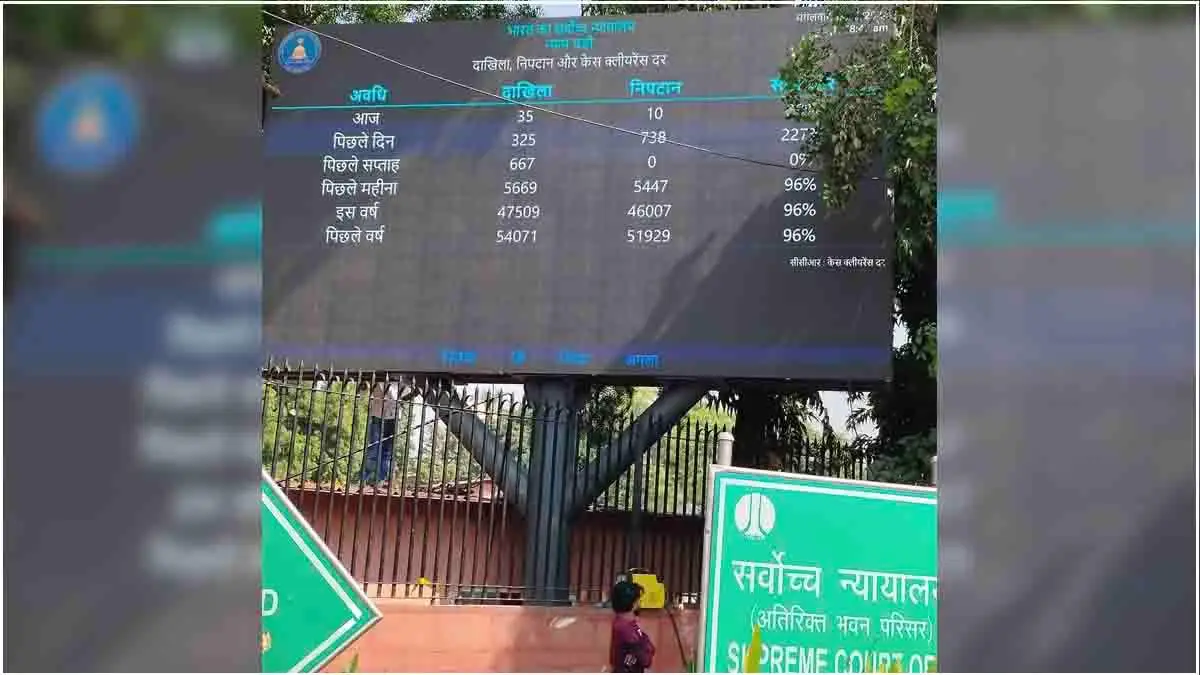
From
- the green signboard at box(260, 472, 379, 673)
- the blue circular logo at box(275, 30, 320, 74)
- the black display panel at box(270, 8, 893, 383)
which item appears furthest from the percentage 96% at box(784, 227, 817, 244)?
the green signboard at box(260, 472, 379, 673)

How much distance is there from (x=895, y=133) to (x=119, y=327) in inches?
252

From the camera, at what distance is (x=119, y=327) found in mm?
2271

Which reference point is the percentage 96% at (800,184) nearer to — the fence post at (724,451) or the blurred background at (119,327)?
the fence post at (724,451)

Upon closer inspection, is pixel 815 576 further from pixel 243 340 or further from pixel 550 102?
pixel 550 102

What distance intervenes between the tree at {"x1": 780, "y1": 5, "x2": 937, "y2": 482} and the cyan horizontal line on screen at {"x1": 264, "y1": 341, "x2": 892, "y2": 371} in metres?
0.53

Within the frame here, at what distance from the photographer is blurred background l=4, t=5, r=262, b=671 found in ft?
7.47

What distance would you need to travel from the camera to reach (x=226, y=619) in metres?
2.33

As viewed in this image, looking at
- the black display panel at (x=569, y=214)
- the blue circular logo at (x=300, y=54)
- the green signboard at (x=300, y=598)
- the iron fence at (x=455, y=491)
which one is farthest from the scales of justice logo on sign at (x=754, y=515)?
the blue circular logo at (x=300, y=54)

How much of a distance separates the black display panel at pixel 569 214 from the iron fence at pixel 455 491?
593 mm

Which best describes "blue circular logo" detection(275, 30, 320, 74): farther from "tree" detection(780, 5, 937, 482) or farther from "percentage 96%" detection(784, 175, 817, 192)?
"percentage 96%" detection(784, 175, 817, 192)

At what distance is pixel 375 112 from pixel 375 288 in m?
1.40

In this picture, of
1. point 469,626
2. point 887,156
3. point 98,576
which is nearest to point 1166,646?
point 98,576

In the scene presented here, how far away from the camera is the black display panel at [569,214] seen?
837cm

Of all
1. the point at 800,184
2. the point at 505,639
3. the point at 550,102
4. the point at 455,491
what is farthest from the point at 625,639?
the point at 550,102
